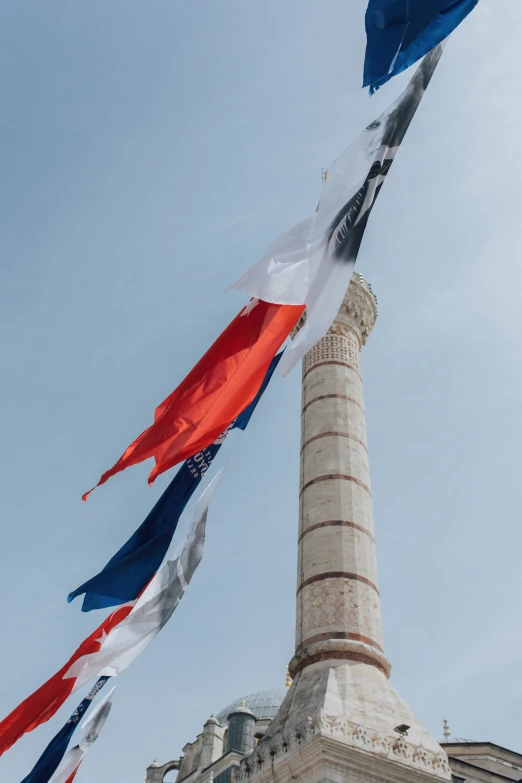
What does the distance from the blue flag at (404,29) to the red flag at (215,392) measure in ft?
7.52

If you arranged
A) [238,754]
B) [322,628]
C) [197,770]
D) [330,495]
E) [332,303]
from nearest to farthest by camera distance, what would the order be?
[332,303], [322,628], [330,495], [238,754], [197,770]

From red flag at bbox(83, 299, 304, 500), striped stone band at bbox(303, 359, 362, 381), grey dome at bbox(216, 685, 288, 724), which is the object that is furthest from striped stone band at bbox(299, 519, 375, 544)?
grey dome at bbox(216, 685, 288, 724)

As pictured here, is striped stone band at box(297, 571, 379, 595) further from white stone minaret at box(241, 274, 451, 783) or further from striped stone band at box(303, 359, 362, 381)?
striped stone band at box(303, 359, 362, 381)

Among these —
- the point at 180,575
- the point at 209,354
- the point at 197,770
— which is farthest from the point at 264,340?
the point at 197,770

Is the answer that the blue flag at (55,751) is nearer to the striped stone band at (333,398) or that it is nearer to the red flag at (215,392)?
the red flag at (215,392)

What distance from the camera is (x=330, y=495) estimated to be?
10.8m

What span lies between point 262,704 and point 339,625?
1771cm

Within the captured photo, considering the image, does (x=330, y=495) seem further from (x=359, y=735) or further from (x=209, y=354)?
(x=209, y=354)

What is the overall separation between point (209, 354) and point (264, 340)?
1.78ft

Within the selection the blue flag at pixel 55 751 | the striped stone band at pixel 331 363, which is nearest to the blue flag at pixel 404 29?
the striped stone band at pixel 331 363

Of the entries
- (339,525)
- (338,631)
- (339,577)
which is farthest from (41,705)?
(339,525)

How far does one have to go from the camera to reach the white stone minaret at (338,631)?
816 centimetres

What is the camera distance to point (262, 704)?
83.9ft

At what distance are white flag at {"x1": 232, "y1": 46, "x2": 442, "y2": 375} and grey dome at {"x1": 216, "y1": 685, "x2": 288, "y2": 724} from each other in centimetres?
2101
